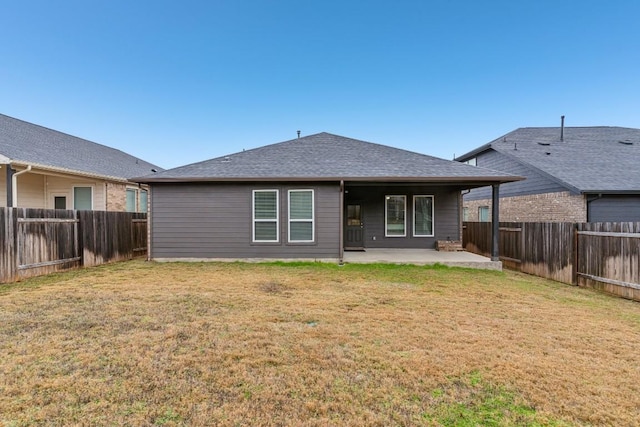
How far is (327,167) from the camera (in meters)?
9.53

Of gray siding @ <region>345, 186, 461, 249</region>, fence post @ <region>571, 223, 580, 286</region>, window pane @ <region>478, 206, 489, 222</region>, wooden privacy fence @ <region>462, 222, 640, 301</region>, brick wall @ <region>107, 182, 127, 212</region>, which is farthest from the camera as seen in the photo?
window pane @ <region>478, 206, 489, 222</region>

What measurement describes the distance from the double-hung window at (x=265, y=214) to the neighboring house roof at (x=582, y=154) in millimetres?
10023

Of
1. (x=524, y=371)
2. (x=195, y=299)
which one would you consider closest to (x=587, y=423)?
(x=524, y=371)

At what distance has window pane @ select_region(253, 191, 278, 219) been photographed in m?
9.25

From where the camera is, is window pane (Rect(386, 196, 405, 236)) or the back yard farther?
window pane (Rect(386, 196, 405, 236))

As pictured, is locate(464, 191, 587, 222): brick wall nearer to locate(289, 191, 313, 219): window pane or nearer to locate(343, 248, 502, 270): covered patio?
locate(343, 248, 502, 270): covered patio

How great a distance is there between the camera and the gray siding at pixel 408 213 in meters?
11.7

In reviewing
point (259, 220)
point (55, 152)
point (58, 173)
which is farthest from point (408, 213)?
point (55, 152)

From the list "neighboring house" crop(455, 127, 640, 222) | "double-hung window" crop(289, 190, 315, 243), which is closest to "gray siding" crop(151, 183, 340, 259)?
"double-hung window" crop(289, 190, 315, 243)

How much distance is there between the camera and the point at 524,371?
2828 mm

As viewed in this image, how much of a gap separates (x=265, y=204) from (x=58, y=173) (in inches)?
282

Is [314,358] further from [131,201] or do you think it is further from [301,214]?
[131,201]

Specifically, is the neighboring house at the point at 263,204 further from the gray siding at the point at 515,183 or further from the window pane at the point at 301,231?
the gray siding at the point at 515,183

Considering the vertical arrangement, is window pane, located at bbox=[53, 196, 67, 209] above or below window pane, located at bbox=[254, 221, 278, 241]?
above
